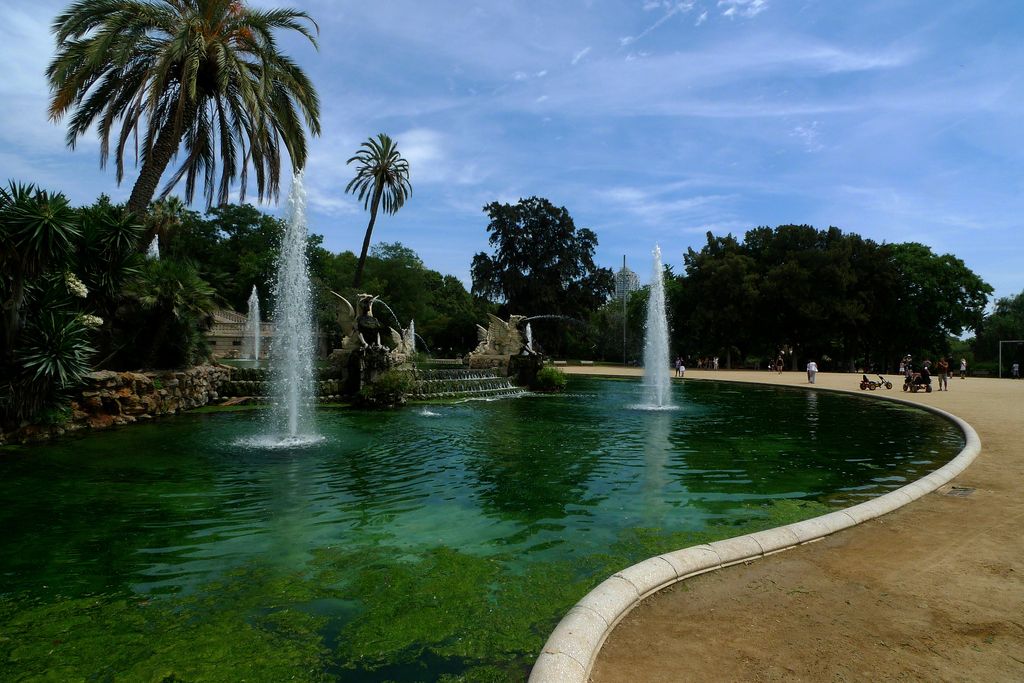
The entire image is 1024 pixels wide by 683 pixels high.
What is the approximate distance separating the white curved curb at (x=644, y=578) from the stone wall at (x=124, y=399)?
12.3 meters

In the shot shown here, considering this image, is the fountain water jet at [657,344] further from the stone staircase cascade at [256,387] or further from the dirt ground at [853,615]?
the dirt ground at [853,615]

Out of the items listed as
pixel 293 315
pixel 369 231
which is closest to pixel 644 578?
pixel 293 315

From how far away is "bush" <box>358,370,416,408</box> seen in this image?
59.6ft

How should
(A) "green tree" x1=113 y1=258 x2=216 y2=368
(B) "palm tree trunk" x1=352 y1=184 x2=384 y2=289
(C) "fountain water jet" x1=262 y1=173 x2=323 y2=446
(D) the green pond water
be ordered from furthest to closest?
(B) "palm tree trunk" x1=352 y1=184 x2=384 y2=289 < (A) "green tree" x1=113 y1=258 x2=216 y2=368 < (C) "fountain water jet" x1=262 y1=173 x2=323 y2=446 < (D) the green pond water

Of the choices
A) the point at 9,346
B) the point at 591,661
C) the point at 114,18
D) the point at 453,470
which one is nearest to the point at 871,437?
the point at 453,470

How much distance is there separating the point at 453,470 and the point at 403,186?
41.0m

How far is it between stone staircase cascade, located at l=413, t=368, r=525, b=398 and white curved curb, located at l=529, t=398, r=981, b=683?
15492 millimetres

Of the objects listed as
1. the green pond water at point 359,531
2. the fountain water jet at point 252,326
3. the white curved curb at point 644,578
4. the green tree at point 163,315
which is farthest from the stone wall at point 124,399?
the fountain water jet at point 252,326

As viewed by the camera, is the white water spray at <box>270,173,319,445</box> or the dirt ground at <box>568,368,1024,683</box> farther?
the white water spray at <box>270,173,319,445</box>

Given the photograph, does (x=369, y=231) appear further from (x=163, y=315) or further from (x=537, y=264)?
(x=163, y=315)

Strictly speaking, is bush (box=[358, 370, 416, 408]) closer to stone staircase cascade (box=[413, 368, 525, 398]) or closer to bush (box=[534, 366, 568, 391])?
stone staircase cascade (box=[413, 368, 525, 398])

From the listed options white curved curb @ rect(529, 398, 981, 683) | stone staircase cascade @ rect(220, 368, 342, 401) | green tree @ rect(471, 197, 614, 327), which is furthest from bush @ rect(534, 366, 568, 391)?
green tree @ rect(471, 197, 614, 327)

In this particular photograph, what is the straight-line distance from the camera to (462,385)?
23.3 meters

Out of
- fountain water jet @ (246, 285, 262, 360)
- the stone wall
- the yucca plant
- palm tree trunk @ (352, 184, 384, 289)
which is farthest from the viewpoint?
fountain water jet @ (246, 285, 262, 360)
